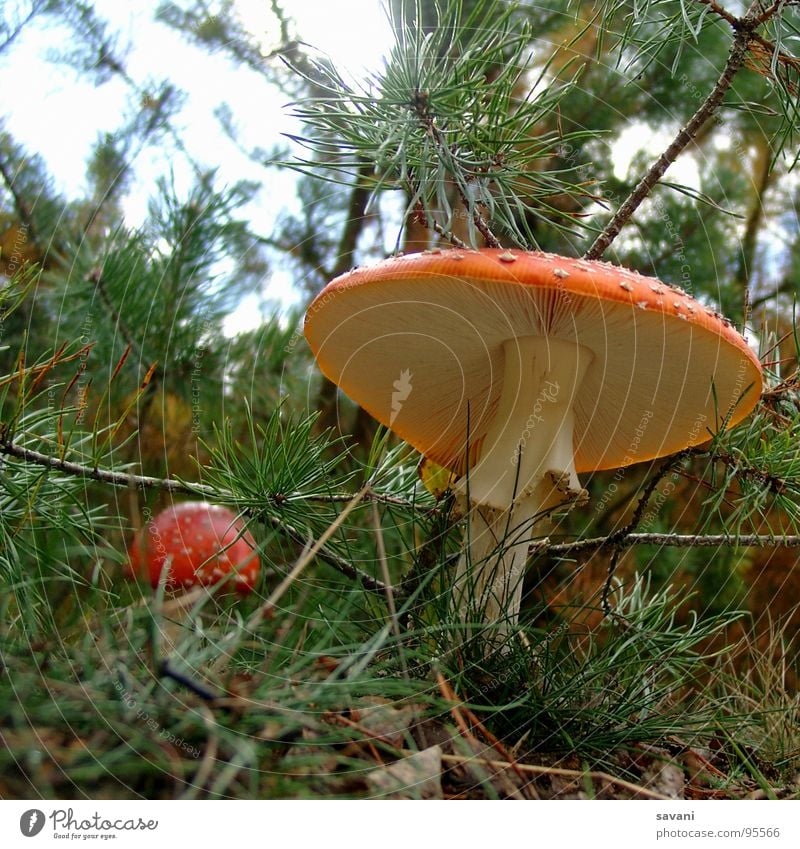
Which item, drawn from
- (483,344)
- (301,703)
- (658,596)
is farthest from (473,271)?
(658,596)

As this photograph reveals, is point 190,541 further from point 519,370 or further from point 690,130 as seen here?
point 690,130

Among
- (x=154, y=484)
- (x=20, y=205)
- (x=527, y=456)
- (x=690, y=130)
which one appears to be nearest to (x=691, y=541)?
(x=527, y=456)

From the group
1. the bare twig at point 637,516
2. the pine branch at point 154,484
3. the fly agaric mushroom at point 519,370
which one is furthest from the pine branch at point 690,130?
the pine branch at point 154,484

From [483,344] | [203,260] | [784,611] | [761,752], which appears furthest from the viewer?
[784,611]

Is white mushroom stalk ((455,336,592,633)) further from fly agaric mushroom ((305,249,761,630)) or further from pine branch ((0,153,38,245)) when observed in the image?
pine branch ((0,153,38,245))

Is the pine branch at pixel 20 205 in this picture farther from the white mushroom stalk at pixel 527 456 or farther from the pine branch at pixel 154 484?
the white mushroom stalk at pixel 527 456
